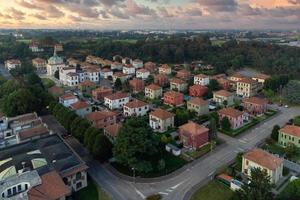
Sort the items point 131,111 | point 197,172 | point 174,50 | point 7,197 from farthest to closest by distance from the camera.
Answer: point 174,50
point 131,111
point 197,172
point 7,197

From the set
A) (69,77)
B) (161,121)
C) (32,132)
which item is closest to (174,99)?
(161,121)

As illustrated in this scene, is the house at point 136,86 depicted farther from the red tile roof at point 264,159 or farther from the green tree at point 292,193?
the green tree at point 292,193

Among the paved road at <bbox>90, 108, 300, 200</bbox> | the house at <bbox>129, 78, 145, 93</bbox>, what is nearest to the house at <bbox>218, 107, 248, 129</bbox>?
the paved road at <bbox>90, 108, 300, 200</bbox>

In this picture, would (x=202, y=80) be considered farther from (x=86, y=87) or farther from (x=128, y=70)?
(x=86, y=87)

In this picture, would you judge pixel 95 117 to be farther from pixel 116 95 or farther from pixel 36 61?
pixel 36 61

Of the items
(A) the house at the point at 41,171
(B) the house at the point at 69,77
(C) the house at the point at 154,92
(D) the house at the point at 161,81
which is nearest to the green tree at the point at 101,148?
(A) the house at the point at 41,171

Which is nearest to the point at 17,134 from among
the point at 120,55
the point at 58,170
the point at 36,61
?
the point at 58,170

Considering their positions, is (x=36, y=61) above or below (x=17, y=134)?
above

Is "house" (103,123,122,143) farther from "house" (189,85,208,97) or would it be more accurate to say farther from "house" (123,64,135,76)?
"house" (123,64,135,76)
